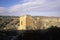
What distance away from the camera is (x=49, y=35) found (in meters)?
9.83

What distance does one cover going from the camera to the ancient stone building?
14550 millimetres

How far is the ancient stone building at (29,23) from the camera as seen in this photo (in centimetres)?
1455

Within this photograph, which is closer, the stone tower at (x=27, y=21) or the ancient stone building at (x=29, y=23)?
the stone tower at (x=27, y=21)

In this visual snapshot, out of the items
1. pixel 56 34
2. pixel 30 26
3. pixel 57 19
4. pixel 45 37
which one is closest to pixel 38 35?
Answer: pixel 45 37

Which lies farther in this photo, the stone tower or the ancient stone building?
the ancient stone building

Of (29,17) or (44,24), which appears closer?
(29,17)

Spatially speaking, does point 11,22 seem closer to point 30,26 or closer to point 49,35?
point 30,26

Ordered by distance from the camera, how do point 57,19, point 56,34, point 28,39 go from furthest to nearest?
1. point 57,19
2. point 56,34
3. point 28,39

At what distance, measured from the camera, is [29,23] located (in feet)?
48.0

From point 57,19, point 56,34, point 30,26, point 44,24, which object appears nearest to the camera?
point 56,34

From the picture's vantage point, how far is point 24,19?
14.7m

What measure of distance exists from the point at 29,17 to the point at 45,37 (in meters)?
5.15

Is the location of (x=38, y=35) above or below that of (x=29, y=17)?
below

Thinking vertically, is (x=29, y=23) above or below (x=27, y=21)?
below
